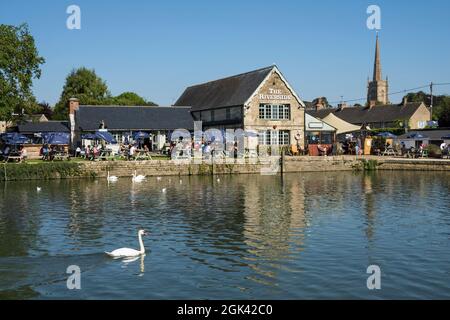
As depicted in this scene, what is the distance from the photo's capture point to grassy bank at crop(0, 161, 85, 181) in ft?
130

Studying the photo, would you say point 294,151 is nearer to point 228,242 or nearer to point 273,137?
point 273,137

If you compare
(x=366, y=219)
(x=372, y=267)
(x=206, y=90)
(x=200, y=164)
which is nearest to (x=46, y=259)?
(x=372, y=267)

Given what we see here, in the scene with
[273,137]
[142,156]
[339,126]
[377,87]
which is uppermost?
[377,87]

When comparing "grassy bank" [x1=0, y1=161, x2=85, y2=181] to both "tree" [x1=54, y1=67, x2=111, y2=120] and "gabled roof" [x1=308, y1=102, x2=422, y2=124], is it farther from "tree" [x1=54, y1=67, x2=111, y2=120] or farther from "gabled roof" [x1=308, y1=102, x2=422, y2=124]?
"gabled roof" [x1=308, y1=102, x2=422, y2=124]

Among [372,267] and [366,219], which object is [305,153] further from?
[372,267]

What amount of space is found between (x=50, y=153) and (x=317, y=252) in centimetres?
3393

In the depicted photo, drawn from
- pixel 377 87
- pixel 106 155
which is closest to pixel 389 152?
pixel 106 155

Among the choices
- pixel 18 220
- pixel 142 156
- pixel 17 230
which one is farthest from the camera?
pixel 142 156

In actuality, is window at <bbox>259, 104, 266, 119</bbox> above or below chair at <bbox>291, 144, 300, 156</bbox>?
above

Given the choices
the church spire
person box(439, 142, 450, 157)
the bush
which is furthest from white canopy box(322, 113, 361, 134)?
the church spire

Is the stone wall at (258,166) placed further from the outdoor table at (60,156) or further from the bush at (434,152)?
the outdoor table at (60,156)

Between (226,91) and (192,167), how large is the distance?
1823 cm

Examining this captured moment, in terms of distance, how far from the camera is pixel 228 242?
19.5 meters

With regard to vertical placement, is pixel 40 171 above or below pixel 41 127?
below
